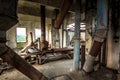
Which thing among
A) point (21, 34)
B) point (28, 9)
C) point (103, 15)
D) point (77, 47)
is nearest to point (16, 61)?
point (103, 15)

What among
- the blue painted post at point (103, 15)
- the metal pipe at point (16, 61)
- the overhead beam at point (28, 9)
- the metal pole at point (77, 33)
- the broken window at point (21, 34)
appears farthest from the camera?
the broken window at point (21, 34)

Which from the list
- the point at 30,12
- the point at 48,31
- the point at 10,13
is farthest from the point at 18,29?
the point at 10,13

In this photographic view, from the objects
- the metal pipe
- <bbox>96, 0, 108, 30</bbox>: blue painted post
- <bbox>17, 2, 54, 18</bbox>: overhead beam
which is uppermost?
<bbox>17, 2, 54, 18</bbox>: overhead beam

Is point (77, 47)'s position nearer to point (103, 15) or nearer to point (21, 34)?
point (103, 15)

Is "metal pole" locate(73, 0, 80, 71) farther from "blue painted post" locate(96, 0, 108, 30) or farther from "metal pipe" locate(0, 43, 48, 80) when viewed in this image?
"metal pipe" locate(0, 43, 48, 80)

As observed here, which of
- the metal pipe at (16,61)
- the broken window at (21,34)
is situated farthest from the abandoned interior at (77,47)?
the broken window at (21,34)

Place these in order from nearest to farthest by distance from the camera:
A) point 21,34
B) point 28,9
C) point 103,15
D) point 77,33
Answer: point 103,15, point 77,33, point 28,9, point 21,34

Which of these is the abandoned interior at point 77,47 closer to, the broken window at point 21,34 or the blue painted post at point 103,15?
the blue painted post at point 103,15

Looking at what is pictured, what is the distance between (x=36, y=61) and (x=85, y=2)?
269 centimetres

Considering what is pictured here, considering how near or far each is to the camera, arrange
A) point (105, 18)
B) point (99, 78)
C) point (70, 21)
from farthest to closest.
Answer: point (70, 21)
point (99, 78)
point (105, 18)

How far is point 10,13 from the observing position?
1.46 metres

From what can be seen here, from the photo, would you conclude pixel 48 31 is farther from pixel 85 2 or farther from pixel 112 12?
pixel 112 12

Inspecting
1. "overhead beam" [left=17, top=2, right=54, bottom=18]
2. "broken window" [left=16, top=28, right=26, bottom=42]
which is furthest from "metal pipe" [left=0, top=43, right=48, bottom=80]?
"broken window" [left=16, top=28, right=26, bottom=42]

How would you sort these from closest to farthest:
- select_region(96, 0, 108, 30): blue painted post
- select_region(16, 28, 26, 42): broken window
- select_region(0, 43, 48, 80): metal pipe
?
select_region(0, 43, 48, 80): metal pipe < select_region(96, 0, 108, 30): blue painted post < select_region(16, 28, 26, 42): broken window
